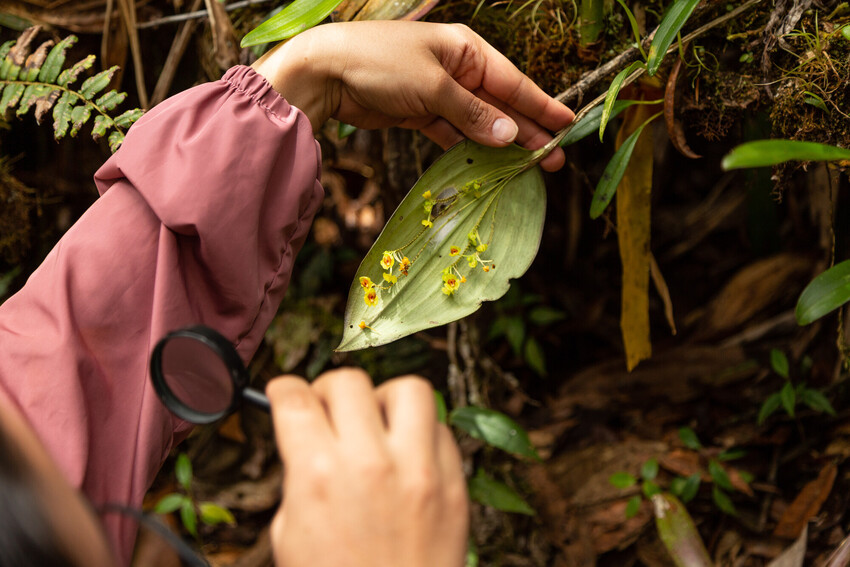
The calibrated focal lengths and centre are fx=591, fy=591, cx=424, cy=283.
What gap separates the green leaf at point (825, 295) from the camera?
0.69 m

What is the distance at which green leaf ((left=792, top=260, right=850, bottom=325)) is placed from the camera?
0.69 meters

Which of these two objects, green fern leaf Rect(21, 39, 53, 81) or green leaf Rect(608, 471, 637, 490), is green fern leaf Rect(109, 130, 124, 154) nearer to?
green fern leaf Rect(21, 39, 53, 81)

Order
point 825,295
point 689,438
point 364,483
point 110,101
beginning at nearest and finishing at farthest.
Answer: point 364,483
point 825,295
point 110,101
point 689,438

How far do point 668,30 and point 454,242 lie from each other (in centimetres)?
37

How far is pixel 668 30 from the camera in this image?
0.71 meters

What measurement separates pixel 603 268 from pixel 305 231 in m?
1.05

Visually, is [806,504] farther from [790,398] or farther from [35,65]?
[35,65]

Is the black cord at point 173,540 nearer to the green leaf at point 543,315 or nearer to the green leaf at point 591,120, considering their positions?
the green leaf at point 591,120

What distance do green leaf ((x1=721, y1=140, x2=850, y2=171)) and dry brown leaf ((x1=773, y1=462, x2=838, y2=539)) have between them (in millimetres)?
750

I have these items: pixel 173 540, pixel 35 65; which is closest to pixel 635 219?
pixel 173 540

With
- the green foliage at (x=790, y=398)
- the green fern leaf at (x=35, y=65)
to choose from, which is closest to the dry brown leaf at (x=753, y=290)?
the green foliage at (x=790, y=398)

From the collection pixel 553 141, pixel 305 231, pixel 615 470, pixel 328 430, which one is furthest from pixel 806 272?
pixel 328 430

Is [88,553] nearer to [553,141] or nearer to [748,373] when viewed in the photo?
[553,141]

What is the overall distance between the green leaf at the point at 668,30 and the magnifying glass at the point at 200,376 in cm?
58
